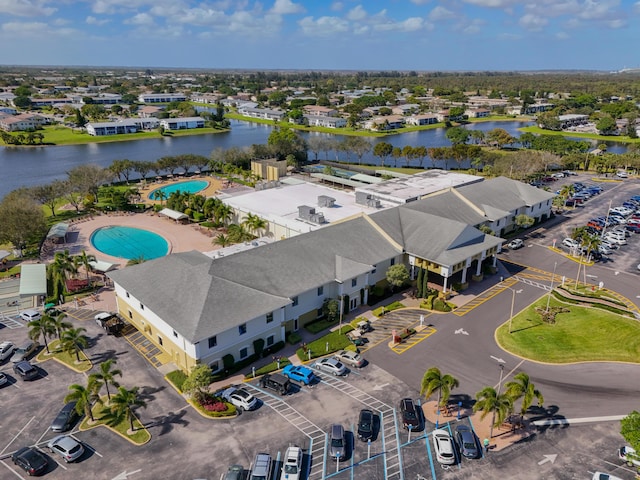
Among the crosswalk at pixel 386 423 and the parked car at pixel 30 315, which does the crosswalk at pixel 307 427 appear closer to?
the crosswalk at pixel 386 423

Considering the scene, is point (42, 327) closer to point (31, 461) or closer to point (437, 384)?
point (31, 461)

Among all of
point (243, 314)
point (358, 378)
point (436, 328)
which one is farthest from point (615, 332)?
point (243, 314)

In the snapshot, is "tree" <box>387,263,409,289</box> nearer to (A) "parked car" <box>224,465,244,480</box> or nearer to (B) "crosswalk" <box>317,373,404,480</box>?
(B) "crosswalk" <box>317,373,404,480</box>

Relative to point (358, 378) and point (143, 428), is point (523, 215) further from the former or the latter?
point (143, 428)

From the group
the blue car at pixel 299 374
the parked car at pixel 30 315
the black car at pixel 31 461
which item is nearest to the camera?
the black car at pixel 31 461

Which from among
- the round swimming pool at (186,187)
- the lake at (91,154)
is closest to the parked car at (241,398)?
the round swimming pool at (186,187)
